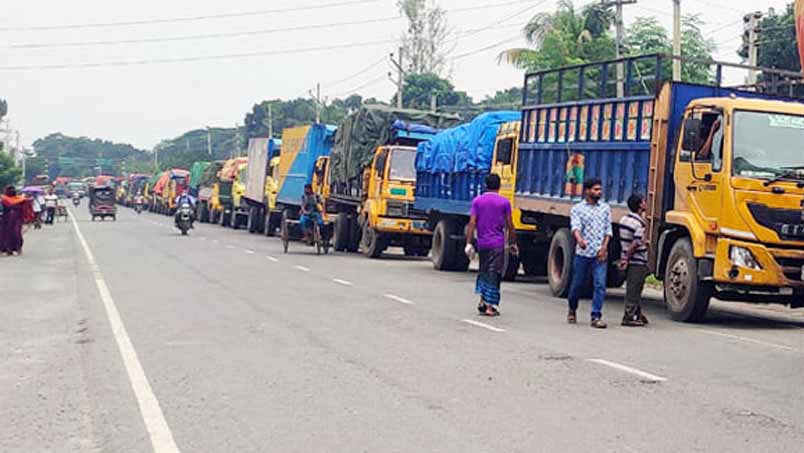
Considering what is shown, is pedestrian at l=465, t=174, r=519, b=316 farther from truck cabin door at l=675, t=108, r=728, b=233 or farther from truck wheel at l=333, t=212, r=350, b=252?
truck wheel at l=333, t=212, r=350, b=252

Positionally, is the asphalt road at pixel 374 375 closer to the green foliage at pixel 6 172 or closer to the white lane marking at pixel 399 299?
the white lane marking at pixel 399 299

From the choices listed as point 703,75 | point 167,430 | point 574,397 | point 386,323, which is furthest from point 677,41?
point 167,430

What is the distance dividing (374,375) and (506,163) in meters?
12.0

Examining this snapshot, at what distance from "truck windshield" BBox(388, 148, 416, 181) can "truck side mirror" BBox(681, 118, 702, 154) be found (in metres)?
14.1

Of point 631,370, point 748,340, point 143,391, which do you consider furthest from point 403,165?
point 143,391

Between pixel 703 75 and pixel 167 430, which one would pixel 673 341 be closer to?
pixel 167 430

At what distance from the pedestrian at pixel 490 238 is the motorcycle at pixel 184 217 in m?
27.7

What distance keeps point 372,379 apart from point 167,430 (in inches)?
96.1

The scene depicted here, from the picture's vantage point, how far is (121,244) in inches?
1325

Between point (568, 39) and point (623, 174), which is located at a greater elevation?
point (568, 39)

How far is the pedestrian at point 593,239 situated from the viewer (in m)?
14.1

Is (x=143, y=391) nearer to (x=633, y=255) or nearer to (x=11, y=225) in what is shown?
(x=633, y=255)

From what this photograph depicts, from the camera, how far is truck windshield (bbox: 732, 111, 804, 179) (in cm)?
1425

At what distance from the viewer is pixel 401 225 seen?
28453mm
